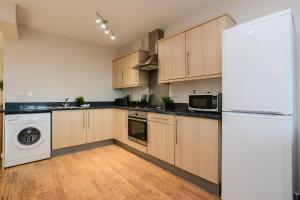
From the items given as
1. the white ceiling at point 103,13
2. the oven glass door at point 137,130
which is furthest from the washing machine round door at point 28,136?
the white ceiling at point 103,13

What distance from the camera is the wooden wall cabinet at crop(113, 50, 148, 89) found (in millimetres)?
3549

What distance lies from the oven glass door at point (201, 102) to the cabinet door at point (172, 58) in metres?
0.44

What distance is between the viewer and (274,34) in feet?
4.37

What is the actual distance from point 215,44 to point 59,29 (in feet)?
10.1

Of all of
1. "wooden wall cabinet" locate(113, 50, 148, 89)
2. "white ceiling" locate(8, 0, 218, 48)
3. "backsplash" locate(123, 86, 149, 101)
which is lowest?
"backsplash" locate(123, 86, 149, 101)

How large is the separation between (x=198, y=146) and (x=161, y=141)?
69 cm

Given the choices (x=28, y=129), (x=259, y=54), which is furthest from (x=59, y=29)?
(x=259, y=54)

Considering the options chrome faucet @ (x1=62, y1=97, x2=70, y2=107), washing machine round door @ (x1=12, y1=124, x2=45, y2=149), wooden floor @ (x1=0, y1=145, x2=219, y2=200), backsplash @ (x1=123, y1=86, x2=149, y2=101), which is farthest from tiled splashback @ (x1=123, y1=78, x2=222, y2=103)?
washing machine round door @ (x1=12, y1=124, x2=45, y2=149)

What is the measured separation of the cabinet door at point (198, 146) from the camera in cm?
188

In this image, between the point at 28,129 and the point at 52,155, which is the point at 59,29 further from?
the point at 52,155

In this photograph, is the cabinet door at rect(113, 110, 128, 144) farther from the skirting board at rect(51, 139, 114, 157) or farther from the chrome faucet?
the chrome faucet

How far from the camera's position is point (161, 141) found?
8.51 ft

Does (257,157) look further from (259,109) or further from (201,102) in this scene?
(201,102)

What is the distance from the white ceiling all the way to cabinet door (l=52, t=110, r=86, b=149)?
1709mm
